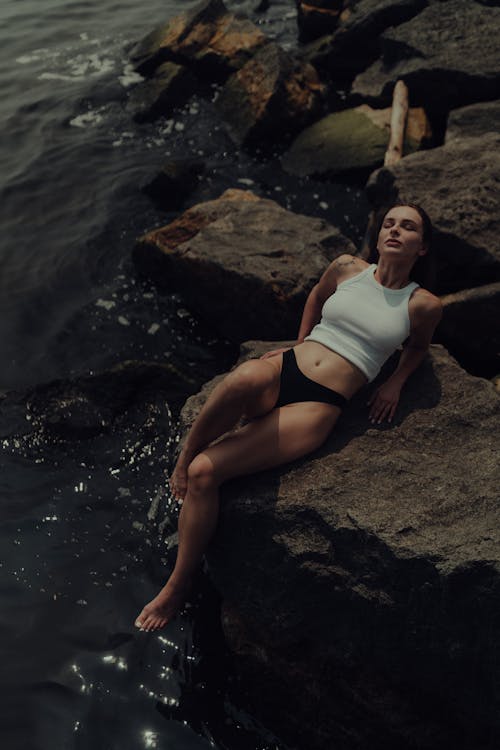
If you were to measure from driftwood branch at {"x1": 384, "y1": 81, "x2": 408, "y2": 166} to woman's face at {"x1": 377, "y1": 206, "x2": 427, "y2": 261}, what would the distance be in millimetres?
5095

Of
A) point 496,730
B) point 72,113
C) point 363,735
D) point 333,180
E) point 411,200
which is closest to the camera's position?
point 496,730

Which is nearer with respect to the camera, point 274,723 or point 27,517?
point 274,723

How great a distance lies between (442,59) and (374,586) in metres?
10.5

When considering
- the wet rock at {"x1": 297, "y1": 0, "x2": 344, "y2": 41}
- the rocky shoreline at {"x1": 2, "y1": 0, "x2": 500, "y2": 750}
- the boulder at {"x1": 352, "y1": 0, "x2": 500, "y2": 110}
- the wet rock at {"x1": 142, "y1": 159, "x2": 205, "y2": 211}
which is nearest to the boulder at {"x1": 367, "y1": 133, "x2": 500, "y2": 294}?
the rocky shoreline at {"x1": 2, "y1": 0, "x2": 500, "y2": 750}

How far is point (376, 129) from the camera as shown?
38.6 ft

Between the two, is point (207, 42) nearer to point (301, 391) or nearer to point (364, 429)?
point (301, 391)

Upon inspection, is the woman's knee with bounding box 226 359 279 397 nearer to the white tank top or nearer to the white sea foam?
the white tank top

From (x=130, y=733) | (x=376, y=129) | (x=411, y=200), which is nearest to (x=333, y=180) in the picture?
(x=376, y=129)

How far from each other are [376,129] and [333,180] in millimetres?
1213

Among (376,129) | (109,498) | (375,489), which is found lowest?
(109,498)

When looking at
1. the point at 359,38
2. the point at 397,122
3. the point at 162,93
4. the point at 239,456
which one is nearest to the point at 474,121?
the point at 397,122

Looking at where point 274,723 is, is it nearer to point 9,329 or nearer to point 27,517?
point 27,517

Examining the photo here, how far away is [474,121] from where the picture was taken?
416 inches

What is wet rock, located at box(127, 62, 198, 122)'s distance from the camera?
1429 cm
